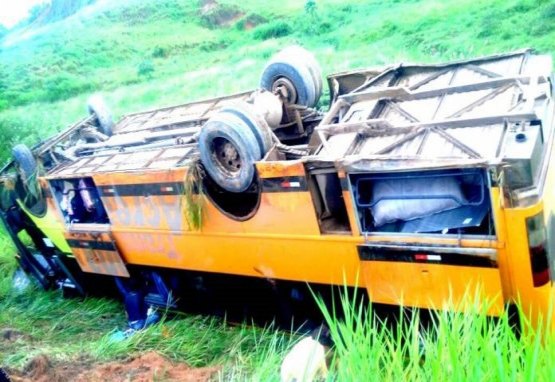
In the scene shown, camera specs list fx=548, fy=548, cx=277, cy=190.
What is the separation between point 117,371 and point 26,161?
3095mm

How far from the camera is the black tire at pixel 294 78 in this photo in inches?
194

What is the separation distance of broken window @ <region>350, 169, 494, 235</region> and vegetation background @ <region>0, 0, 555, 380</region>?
69 centimetres

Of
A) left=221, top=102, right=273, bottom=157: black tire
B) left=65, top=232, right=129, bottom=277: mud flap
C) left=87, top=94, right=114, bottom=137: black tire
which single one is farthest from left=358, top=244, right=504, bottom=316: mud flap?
left=87, top=94, right=114, bottom=137: black tire

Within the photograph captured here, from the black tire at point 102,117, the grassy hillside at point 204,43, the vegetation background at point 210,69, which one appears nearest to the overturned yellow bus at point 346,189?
the vegetation background at point 210,69

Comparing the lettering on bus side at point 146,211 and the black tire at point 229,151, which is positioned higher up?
the black tire at point 229,151

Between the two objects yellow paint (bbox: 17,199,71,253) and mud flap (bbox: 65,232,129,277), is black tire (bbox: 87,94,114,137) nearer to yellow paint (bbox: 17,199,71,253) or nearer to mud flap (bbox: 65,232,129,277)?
yellow paint (bbox: 17,199,71,253)

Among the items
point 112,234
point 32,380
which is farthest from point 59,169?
point 32,380

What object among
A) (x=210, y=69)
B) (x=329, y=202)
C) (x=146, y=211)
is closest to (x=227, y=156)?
(x=329, y=202)

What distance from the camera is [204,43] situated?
2062 cm

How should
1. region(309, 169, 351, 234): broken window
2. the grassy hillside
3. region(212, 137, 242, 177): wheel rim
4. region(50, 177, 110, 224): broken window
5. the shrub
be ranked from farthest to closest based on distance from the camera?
the shrub
the grassy hillside
region(50, 177, 110, 224): broken window
region(212, 137, 242, 177): wheel rim
region(309, 169, 351, 234): broken window

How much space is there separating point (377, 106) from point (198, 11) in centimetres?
2014

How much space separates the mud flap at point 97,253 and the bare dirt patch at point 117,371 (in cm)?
141

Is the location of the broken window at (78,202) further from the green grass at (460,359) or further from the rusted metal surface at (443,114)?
the green grass at (460,359)

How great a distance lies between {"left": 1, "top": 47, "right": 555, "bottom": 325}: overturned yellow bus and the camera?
9.45 ft
